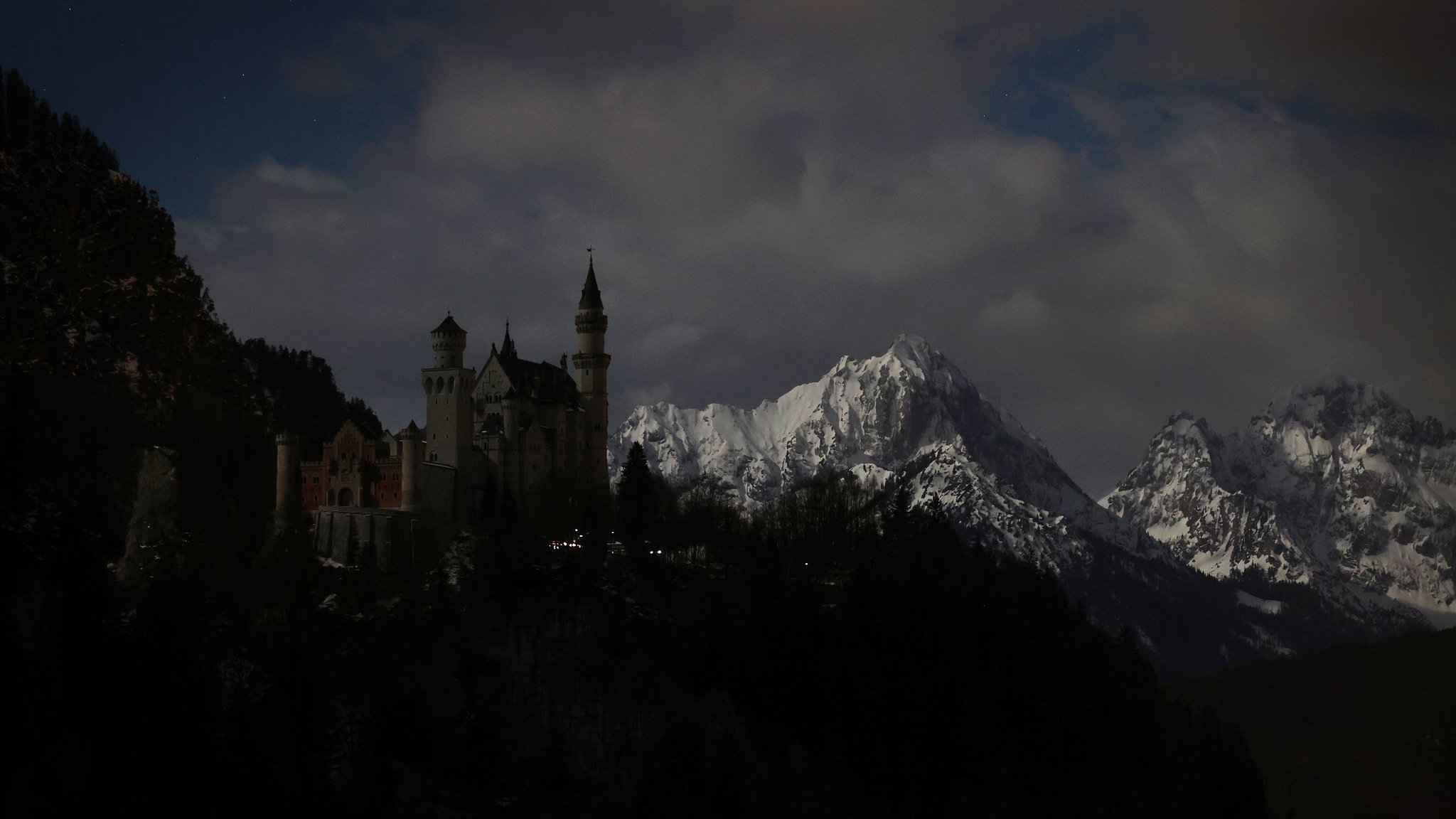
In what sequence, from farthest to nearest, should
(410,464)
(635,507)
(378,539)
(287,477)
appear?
(635,507)
(287,477)
(410,464)
(378,539)

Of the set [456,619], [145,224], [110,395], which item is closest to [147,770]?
[456,619]

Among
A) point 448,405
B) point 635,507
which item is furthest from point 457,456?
point 635,507

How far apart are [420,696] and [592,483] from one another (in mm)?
29460

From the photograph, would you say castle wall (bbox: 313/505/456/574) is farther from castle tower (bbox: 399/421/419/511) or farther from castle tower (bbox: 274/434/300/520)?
castle tower (bbox: 274/434/300/520)

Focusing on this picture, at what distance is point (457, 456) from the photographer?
530 ft

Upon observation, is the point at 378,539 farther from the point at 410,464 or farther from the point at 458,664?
the point at 458,664

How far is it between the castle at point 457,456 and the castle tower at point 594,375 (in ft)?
0.34

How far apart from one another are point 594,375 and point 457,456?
22191mm

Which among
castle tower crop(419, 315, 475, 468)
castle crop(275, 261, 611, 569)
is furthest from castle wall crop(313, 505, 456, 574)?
castle tower crop(419, 315, 475, 468)

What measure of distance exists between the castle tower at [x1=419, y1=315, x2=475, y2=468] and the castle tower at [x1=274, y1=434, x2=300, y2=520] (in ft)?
39.6

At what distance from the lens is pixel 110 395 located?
172875 mm

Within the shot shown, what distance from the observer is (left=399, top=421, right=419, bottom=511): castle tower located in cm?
15288

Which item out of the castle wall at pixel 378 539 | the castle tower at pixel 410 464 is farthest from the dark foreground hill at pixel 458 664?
the castle tower at pixel 410 464

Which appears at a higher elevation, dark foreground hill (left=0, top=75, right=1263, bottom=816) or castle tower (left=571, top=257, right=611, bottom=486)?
castle tower (left=571, top=257, right=611, bottom=486)
